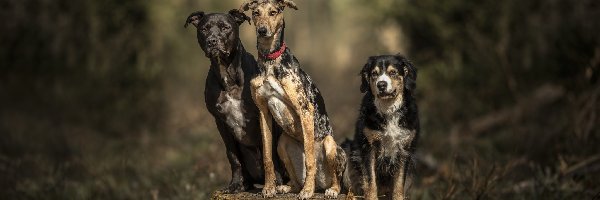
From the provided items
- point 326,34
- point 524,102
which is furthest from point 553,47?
point 326,34

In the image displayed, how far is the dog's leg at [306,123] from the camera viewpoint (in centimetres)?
534

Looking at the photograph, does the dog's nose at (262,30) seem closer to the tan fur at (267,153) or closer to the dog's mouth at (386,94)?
the tan fur at (267,153)

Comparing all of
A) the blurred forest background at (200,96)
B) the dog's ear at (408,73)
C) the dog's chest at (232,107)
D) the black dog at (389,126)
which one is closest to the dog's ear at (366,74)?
the black dog at (389,126)

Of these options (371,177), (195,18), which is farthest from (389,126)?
(195,18)

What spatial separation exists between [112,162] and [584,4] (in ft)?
27.7

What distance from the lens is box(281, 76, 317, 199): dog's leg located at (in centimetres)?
534

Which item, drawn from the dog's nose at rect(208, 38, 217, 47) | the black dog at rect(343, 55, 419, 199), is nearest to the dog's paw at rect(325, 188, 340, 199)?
the black dog at rect(343, 55, 419, 199)

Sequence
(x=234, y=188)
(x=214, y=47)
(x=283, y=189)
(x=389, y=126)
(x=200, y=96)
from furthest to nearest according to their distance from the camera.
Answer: (x=200, y=96) < (x=234, y=188) < (x=283, y=189) < (x=214, y=47) < (x=389, y=126)

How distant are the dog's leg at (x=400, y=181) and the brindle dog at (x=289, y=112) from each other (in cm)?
46

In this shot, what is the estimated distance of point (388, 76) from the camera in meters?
5.20

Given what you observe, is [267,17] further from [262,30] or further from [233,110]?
[233,110]

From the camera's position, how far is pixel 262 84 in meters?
5.37

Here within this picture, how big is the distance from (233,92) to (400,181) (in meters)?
1.50

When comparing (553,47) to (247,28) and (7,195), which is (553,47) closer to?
(7,195)
